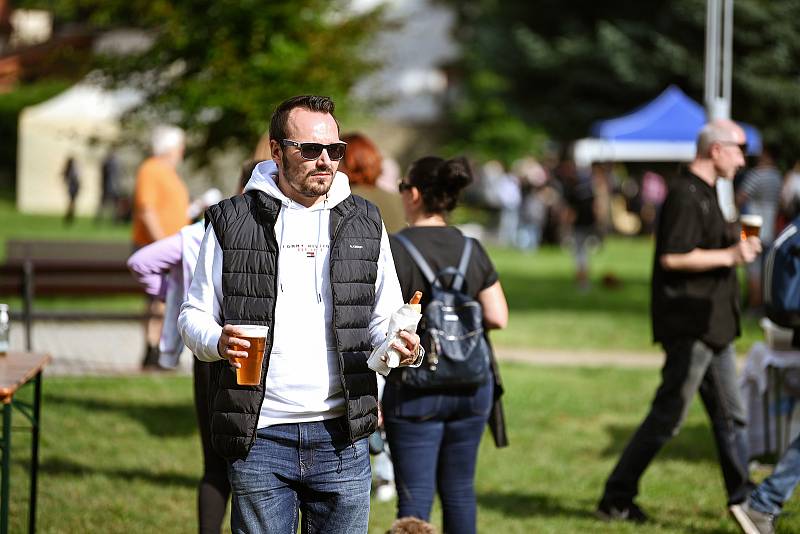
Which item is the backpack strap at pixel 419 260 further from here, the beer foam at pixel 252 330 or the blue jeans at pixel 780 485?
the blue jeans at pixel 780 485

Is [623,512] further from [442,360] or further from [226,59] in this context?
[226,59]

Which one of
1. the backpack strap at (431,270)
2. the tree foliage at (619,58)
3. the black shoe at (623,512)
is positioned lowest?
the black shoe at (623,512)

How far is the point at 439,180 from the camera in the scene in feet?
17.5

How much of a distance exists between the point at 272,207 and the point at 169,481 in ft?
14.4

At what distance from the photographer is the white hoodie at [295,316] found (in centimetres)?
382

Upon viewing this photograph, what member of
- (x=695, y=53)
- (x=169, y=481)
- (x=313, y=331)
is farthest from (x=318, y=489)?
(x=695, y=53)

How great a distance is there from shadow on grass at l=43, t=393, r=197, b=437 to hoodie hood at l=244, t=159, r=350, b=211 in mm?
5516

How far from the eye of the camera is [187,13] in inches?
485

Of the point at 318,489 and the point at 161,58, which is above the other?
the point at 161,58

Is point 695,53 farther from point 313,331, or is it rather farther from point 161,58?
point 313,331

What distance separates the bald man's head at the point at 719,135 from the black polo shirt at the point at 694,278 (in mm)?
176

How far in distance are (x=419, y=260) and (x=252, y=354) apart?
69.8 inches

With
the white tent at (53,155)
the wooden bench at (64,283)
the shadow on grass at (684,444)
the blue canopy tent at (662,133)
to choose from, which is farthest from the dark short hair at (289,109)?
the white tent at (53,155)

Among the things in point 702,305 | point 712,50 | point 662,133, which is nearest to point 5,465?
point 702,305
